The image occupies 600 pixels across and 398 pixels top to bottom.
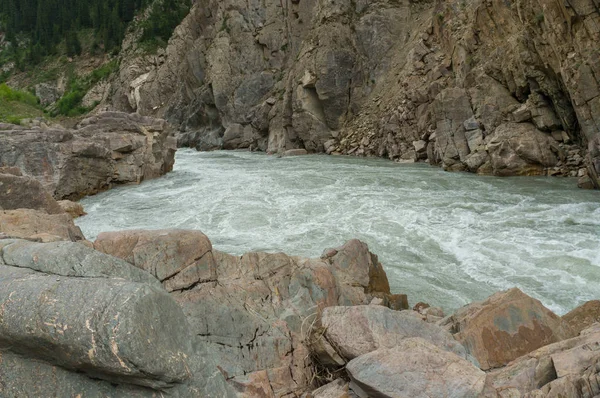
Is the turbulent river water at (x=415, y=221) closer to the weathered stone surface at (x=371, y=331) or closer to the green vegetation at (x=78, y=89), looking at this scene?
the weathered stone surface at (x=371, y=331)

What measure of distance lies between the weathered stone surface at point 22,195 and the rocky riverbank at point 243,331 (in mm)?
2936

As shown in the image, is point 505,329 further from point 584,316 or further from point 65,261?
point 65,261

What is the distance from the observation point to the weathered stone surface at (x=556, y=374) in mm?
3168

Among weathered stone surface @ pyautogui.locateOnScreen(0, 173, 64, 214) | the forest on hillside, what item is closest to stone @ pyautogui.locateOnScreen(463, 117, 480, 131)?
weathered stone surface @ pyautogui.locateOnScreen(0, 173, 64, 214)

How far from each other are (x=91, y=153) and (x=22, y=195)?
8.63 m

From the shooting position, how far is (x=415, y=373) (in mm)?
3627

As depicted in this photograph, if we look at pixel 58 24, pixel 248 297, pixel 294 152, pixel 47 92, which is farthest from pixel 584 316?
pixel 58 24

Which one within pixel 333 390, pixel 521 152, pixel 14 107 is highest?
pixel 14 107

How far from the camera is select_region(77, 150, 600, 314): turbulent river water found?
877cm

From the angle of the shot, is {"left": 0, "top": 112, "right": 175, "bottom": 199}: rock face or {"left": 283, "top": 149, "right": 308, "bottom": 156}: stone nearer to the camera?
{"left": 0, "top": 112, "right": 175, "bottom": 199}: rock face

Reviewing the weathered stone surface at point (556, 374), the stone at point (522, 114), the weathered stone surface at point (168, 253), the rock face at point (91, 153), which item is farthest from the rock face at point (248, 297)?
the stone at point (522, 114)

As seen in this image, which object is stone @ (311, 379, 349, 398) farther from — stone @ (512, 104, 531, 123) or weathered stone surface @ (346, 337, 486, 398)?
stone @ (512, 104, 531, 123)

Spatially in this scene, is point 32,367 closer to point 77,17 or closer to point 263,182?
point 263,182

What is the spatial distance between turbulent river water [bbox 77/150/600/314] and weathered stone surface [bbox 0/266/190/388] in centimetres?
600
